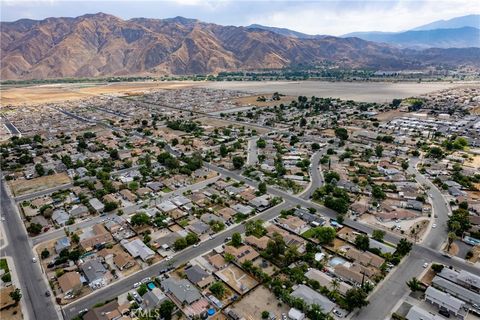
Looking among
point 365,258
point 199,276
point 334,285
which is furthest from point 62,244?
point 365,258

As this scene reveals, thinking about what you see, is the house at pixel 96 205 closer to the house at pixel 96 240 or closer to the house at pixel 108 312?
the house at pixel 96 240

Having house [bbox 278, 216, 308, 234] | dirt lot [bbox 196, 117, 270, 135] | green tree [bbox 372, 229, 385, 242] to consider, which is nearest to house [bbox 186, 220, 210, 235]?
house [bbox 278, 216, 308, 234]

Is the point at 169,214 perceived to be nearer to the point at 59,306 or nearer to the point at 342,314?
the point at 59,306

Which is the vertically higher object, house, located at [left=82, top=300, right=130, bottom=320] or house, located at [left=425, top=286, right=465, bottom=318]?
house, located at [left=425, top=286, right=465, bottom=318]

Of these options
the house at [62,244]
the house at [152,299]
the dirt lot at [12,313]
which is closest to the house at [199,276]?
the house at [152,299]

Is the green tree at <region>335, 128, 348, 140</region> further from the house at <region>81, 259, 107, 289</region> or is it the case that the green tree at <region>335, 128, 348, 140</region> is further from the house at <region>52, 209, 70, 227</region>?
the house at <region>52, 209, 70, 227</region>
